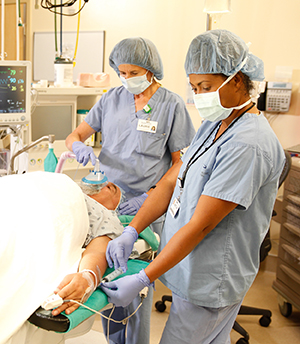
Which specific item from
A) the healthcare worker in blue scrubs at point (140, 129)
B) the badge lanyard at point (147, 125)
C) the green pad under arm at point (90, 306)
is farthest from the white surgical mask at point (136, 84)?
the green pad under arm at point (90, 306)

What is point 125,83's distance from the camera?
1.89 metres

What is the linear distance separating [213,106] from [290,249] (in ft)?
5.08

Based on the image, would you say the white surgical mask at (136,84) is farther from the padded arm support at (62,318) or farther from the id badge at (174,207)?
the padded arm support at (62,318)

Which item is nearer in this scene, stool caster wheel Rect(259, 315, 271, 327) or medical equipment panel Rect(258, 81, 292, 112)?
stool caster wheel Rect(259, 315, 271, 327)

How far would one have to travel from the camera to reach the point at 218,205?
43.0 inches

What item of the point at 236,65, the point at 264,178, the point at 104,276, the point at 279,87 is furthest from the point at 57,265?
the point at 279,87

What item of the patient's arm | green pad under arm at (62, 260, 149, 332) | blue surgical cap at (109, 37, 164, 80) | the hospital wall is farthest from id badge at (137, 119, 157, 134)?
the hospital wall

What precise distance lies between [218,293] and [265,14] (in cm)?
263

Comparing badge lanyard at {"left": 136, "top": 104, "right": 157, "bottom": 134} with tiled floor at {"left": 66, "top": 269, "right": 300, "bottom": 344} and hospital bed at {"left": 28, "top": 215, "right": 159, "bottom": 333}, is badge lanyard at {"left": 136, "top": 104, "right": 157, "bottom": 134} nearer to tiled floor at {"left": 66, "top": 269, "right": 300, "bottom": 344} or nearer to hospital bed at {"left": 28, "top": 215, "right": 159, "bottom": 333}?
hospital bed at {"left": 28, "top": 215, "right": 159, "bottom": 333}

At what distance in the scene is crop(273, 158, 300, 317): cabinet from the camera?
7.76 ft

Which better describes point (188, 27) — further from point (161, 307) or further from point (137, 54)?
point (161, 307)

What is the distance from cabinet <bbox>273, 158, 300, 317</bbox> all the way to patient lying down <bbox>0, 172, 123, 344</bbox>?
4.26ft

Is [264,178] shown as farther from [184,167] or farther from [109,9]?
[109,9]

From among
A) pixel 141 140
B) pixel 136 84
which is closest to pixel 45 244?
pixel 141 140
